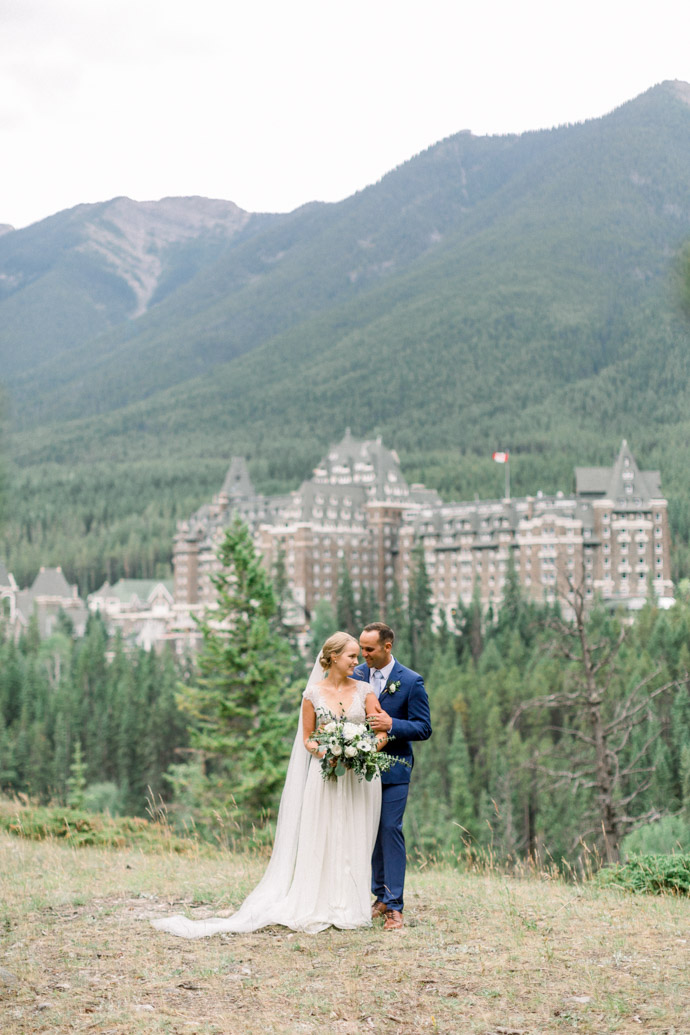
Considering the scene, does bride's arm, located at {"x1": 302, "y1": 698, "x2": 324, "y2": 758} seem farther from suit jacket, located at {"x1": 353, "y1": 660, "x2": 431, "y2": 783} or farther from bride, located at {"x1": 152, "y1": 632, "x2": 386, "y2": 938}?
suit jacket, located at {"x1": 353, "y1": 660, "x2": 431, "y2": 783}

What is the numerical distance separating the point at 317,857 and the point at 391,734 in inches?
56.6

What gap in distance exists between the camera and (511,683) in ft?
377

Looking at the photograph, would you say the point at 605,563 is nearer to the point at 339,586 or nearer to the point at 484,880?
the point at 339,586

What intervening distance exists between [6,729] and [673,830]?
82.5 m

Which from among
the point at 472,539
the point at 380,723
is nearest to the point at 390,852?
the point at 380,723

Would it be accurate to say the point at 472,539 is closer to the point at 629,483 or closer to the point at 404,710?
the point at 629,483

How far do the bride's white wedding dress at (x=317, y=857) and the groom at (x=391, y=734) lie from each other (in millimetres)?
173

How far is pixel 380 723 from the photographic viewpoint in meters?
11.9

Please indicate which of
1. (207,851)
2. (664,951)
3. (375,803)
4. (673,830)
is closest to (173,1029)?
(375,803)

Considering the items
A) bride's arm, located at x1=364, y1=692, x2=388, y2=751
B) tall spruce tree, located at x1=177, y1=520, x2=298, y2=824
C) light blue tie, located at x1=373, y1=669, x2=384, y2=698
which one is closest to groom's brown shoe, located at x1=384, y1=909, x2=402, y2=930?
bride's arm, located at x1=364, y1=692, x2=388, y2=751

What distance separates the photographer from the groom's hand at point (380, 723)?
11.9 metres

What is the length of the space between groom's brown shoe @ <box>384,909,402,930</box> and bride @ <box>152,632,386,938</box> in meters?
0.22

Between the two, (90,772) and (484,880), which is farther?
(90,772)

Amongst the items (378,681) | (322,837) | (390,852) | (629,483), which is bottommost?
(390,852)
